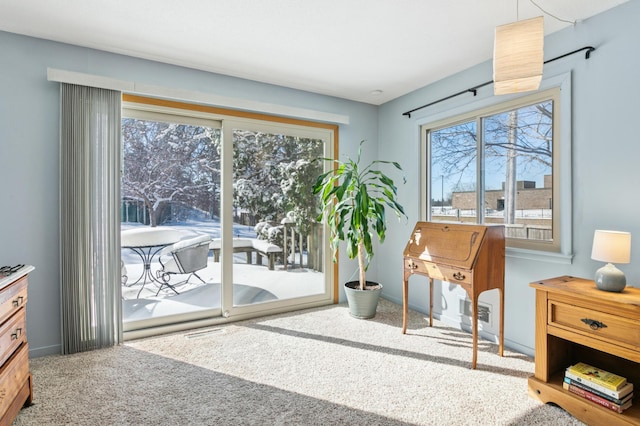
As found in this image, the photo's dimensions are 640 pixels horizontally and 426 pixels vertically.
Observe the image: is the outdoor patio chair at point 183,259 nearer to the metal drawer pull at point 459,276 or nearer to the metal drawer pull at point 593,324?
the metal drawer pull at point 459,276

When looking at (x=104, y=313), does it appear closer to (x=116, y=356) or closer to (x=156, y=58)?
(x=116, y=356)

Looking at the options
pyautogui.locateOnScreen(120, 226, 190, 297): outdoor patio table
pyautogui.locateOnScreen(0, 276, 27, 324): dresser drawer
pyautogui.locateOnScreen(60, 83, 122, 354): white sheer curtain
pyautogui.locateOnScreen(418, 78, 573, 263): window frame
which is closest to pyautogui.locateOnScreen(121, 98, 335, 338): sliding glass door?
pyautogui.locateOnScreen(120, 226, 190, 297): outdoor patio table

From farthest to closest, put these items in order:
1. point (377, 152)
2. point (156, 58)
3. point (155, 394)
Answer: point (377, 152)
point (156, 58)
point (155, 394)

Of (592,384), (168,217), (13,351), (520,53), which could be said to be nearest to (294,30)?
(520,53)

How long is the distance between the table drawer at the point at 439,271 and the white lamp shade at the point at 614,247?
2.67 feet

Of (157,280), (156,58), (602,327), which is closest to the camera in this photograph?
(602,327)

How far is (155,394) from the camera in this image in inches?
85.4

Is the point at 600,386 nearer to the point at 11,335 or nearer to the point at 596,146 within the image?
the point at 596,146

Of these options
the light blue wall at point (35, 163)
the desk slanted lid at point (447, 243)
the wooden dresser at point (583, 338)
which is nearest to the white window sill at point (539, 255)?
the wooden dresser at point (583, 338)

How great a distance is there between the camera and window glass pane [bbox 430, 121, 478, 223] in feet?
11.0

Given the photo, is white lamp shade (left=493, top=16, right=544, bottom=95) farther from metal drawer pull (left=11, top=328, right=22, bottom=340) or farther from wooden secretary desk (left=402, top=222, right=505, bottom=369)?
metal drawer pull (left=11, top=328, right=22, bottom=340)

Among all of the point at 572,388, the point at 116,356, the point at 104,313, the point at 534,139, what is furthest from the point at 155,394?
the point at 534,139

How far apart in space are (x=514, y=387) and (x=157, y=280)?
10.1 feet

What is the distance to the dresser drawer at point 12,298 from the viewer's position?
1.80 m
